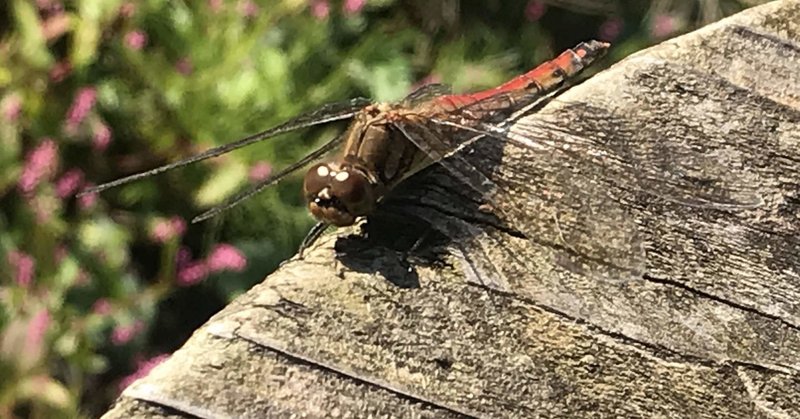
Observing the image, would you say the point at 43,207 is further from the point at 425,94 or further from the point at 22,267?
the point at 425,94

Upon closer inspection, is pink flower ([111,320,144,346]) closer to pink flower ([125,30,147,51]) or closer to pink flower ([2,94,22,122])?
pink flower ([2,94,22,122])

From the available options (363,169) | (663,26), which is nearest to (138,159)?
(663,26)

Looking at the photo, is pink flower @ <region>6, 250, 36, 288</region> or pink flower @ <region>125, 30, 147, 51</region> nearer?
pink flower @ <region>6, 250, 36, 288</region>

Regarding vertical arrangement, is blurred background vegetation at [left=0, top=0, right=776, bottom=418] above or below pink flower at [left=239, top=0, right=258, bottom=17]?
below

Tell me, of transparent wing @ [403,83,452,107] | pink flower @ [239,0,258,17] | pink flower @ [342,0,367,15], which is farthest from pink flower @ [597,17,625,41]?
transparent wing @ [403,83,452,107]

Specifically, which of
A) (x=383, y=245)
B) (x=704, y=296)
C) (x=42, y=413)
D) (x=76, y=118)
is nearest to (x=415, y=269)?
(x=383, y=245)

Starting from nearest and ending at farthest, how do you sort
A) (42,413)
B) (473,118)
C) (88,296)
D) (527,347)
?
(527,347), (473,118), (42,413), (88,296)

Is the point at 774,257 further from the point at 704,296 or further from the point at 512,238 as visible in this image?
the point at 512,238

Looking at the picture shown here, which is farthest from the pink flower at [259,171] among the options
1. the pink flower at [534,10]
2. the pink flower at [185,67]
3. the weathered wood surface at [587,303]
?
the weathered wood surface at [587,303]
